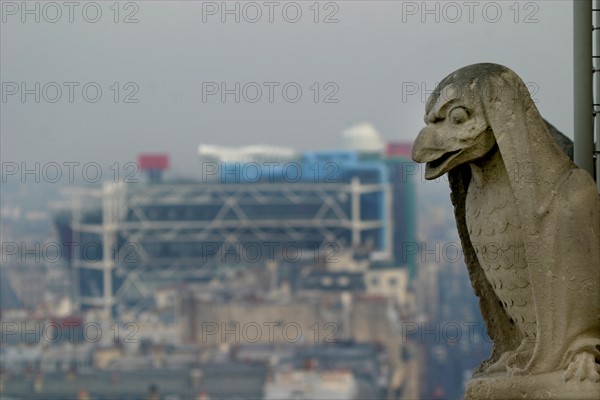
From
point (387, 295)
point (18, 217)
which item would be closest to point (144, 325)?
point (387, 295)

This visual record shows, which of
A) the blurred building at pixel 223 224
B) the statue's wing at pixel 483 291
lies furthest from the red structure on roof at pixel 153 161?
the statue's wing at pixel 483 291

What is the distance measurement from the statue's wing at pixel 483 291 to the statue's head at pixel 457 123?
0.24 meters

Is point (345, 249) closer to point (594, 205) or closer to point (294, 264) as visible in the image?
point (294, 264)

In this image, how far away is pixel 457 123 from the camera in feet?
15.7

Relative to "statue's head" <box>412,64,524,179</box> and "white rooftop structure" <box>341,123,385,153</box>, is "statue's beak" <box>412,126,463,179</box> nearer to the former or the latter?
"statue's head" <box>412,64,524,179</box>

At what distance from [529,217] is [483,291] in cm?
49

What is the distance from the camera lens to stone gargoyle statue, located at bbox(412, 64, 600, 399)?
185 inches

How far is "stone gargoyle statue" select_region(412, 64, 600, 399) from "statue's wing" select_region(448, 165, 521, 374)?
187mm

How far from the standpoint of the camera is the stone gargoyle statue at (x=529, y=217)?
15.4ft

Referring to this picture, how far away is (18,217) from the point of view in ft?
123

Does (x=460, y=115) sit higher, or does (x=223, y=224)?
(x=223, y=224)

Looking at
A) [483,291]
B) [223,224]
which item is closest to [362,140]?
[223,224]

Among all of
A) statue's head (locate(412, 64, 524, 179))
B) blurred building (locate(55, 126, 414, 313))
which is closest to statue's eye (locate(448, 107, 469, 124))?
statue's head (locate(412, 64, 524, 179))

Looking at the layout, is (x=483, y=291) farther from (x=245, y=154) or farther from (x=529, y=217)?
(x=245, y=154)
